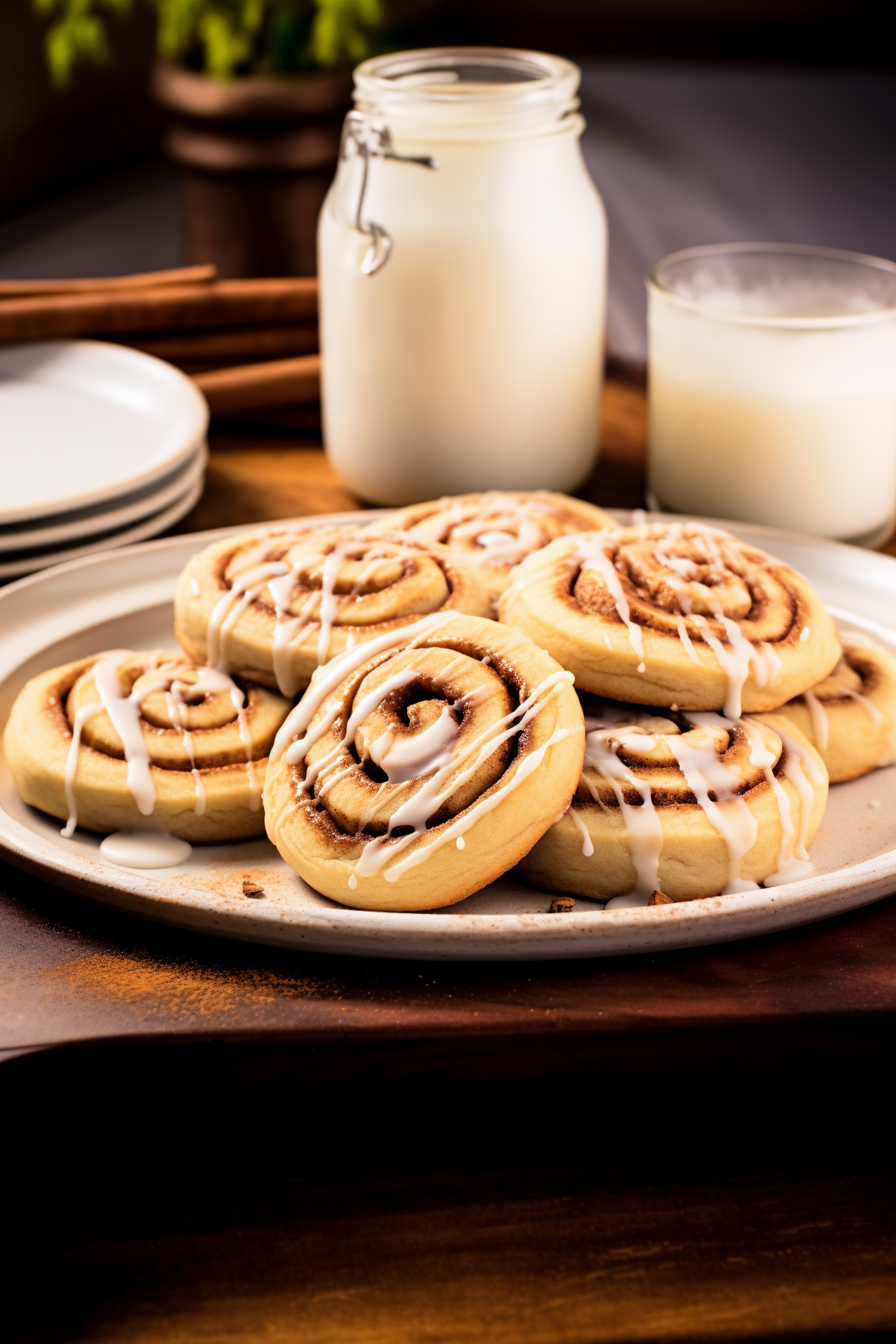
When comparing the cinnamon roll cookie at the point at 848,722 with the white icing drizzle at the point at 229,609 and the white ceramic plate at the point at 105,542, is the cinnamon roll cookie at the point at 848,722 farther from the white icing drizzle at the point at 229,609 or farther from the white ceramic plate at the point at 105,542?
the white ceramic plate at the point at 105,542

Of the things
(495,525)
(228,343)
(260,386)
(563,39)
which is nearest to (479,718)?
(495,525)

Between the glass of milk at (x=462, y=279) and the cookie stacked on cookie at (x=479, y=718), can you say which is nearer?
the cookie stacked on cookie at (x=479, y=718)

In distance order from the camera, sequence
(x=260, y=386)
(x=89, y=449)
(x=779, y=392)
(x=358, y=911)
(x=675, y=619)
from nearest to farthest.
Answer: (x=358, y=911) < (x=675, y=619) < (x=779, y=392) < (x=89, y=449) < (x=260, y=386)

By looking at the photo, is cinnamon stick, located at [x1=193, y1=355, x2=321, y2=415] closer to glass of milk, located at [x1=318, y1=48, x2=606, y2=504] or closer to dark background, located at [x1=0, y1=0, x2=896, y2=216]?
glass of milk, located at [x1=318, y1=48, x2=606, y2=504]

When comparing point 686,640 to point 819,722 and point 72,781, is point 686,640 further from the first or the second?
point 72,781

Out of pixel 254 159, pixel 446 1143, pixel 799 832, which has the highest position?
pixel 254 159

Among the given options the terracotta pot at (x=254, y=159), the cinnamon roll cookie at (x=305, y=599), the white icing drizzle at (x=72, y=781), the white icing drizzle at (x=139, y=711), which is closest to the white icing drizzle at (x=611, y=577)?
the cinnamon roll cookie at (x=305, y=599)

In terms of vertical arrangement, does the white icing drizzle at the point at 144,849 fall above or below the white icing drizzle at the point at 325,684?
below
